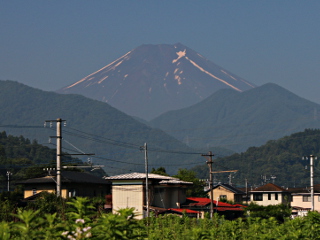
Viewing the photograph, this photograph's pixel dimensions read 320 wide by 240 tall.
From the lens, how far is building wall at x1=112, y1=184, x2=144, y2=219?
3127 inches

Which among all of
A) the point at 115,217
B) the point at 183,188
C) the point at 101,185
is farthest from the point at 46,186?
the point at 115,217

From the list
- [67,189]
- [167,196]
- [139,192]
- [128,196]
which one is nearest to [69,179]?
[67,189]

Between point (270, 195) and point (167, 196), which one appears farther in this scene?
point (270, 195)

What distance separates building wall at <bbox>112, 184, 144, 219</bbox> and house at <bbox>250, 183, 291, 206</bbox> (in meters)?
57.4

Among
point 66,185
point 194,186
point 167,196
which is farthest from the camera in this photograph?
point 194,186

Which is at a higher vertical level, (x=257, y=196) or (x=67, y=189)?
(x=67, y=189)

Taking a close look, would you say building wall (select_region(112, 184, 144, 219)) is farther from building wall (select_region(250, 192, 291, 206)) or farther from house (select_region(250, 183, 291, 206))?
building wall (select_region(250, 192, 291, 206))

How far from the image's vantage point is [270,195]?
134 metres

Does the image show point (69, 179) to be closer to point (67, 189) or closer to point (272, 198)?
point (67, 189)

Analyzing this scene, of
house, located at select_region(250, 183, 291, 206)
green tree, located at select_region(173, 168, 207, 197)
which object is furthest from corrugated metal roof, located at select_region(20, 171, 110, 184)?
house, located at select_region(250, 183, 291, 206)

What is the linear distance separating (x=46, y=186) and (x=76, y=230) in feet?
264

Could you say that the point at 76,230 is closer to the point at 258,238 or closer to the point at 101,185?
the point at 258,238

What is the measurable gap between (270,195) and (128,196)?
195ft

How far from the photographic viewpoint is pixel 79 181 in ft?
303
